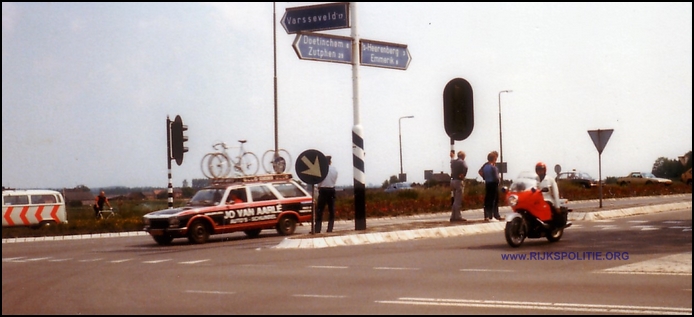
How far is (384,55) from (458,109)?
3558mm

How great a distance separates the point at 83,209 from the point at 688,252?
11549 millimetres

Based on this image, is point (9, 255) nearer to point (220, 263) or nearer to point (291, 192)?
point (220, 263)

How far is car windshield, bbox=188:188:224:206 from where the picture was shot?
19.7 m

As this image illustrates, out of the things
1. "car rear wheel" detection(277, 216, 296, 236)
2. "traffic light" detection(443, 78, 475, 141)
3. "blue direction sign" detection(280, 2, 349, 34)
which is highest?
"blue direction sign" detection(280, 2, 349, 34)

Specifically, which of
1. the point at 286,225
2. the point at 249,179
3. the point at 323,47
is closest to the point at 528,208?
the point at 323,47

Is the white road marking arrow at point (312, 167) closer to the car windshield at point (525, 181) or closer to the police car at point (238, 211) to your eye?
the police car at point (238, 211)

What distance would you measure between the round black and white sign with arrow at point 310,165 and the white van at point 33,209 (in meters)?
13.3

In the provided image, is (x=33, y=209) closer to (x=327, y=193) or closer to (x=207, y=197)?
(x=327, y=193)

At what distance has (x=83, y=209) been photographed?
14.5 feet

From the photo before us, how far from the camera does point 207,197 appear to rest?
65.3ft

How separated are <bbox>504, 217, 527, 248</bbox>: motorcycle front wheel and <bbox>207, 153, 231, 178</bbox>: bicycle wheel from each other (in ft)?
26.0

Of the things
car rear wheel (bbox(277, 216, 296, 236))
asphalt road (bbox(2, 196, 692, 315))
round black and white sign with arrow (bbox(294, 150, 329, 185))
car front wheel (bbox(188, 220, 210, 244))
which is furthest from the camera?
car rear wheel (bbox(277, 216, 296, 236))

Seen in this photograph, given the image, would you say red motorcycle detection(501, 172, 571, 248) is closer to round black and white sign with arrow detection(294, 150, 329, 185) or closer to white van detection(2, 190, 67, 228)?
round black and white sign with arrow detection(294, 150, 329, 185)

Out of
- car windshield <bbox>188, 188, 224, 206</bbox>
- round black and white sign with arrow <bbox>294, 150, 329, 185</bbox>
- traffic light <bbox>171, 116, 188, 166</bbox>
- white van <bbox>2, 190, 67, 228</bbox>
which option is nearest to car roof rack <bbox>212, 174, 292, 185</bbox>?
car windshield <bbox>188, 188, 224, 206</bbox>
